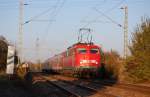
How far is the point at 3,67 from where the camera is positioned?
49469 mm

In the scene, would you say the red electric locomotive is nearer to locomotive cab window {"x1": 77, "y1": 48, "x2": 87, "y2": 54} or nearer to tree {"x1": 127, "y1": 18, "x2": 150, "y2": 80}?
locomotive cab window {"x1": 77, "y1": 48, "x2": 87, "y2": 54}

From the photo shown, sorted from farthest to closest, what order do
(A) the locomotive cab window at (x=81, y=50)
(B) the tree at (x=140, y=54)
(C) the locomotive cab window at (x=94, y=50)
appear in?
(C) the locomotive cab window at (x=94, y=50) < (A) the locomotive cab window at (x=81, y=50) < (B) the tree at (x=140, y=54)

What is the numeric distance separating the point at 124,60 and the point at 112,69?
12619mm

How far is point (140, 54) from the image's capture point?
35.6 meters

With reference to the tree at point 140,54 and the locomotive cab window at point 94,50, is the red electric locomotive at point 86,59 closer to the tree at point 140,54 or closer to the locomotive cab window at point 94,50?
the locomotive cab window at point 94,50

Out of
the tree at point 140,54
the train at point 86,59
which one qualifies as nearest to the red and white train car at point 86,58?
the train at point 86,59

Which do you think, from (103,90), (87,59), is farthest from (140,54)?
(103,90)

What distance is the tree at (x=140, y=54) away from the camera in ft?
Result: 115

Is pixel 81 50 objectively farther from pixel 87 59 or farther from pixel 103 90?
pixel 103 90

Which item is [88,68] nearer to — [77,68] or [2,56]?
[77,68]

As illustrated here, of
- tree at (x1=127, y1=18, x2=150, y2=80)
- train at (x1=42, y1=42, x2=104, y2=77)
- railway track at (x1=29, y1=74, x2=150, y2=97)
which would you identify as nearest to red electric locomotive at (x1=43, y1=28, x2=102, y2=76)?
train at (x1=42, y1=42, x2=104, y2=77)

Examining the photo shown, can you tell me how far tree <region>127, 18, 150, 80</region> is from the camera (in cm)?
3503

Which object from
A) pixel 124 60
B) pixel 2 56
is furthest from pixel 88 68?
pixel 2 56

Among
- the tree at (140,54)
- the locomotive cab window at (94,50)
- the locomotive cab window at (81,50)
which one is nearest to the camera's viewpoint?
the tree at (140,54)
